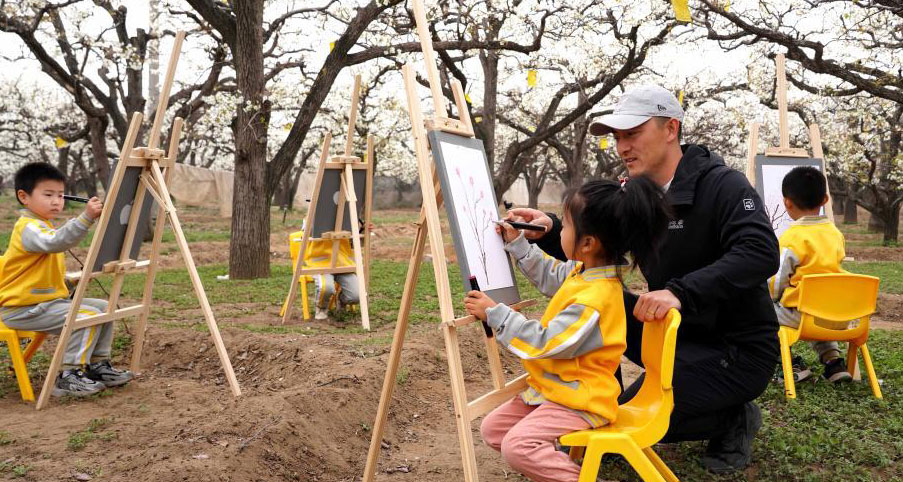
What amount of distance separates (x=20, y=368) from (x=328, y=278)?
3940 mm

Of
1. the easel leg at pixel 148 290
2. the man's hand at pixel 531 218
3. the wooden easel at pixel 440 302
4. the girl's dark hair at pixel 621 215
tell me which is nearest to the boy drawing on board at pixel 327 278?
the easel leg at pixel 148 290

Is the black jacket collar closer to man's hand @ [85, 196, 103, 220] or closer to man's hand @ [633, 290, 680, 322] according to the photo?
man's hand @ [633, 290, 680, 322]

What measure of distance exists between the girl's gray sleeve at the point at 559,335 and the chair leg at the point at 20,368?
4.16 meters

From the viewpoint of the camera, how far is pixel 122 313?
570 centimetres

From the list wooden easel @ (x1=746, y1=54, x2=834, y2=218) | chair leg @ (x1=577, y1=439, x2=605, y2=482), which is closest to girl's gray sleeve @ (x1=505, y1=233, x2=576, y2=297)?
chair leg @ (x1=577, y1=439, x2=605, y2=482)

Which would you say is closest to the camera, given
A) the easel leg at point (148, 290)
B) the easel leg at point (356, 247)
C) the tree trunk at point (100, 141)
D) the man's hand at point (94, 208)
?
the man's hand at point (94, 208)

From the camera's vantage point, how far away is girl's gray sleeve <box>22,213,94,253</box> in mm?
5152

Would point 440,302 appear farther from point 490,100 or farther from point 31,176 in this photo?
point 490,100

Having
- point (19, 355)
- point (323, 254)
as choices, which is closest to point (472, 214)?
point (19, 355)

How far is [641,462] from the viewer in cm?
278

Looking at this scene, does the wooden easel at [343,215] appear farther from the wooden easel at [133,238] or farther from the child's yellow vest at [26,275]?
the child's yellow vest at [26,275]

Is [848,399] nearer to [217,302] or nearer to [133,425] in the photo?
[133,425]

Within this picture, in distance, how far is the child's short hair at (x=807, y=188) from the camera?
18.0 ft

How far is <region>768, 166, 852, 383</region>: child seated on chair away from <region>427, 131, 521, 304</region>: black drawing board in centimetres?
266
